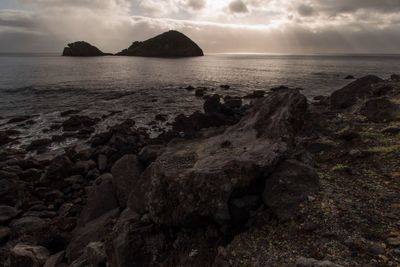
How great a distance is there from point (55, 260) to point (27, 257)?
119 cm

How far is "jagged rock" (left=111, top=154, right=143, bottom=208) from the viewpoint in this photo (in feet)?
48.8

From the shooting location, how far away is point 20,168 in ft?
77.8

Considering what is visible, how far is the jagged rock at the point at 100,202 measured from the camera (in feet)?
48.1

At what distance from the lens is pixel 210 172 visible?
9.34m

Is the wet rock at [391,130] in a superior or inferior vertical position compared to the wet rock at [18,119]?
superior

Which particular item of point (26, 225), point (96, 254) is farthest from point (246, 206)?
point (26, 225)

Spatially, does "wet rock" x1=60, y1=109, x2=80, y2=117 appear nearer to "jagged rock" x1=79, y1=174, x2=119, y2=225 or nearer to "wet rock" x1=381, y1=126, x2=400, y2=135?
"jagged rock" x1=79, y1=174, x2=119, y2=225

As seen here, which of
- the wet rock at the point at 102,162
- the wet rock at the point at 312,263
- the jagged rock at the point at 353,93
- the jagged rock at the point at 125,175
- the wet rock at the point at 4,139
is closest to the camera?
the wet rock at the point at 312,263

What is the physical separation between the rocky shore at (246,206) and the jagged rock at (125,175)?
0.06m

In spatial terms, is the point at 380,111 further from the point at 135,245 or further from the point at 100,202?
the point at 100,202

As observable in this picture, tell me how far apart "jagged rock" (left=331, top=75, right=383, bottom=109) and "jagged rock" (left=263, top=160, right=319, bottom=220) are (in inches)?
682

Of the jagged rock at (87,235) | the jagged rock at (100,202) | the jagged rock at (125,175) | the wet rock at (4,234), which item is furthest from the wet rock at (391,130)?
the wet rock at (4,234)

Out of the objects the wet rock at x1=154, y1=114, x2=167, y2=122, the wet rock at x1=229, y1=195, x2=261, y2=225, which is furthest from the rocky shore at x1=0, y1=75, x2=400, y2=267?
the wet rock at x1=154, y1=114, x2=167, y2=122

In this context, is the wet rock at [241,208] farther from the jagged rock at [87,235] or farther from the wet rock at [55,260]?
the wet rock at [55,260]
